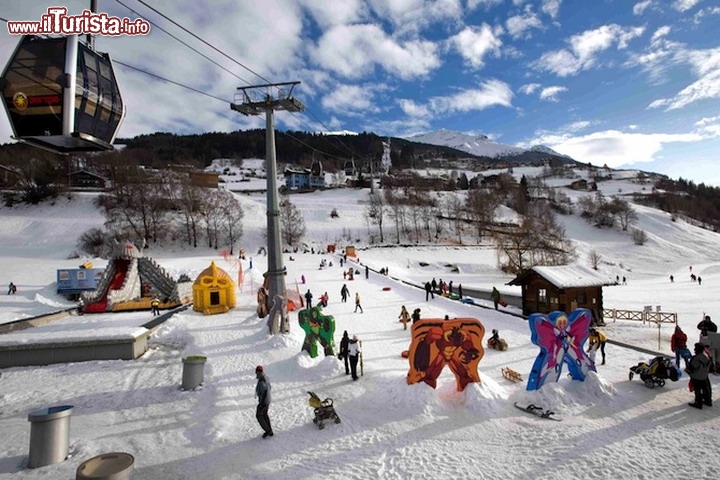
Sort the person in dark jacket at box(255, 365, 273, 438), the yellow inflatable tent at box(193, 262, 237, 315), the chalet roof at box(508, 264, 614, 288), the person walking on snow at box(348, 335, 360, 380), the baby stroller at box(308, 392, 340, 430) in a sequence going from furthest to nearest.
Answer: the chalet roof at box(508, 264, 614, 288) < the yellow inflatable tent at box(193, 262, 237, 315) < the person walking on snow at box(348, 335, 360, 380) < the baby stroller at box(308, 392, 340, 430) < the person in dark jacket at box(255, 365, 273, 438)

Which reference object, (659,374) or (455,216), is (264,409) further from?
(455,216)

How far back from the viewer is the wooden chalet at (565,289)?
21.8 m

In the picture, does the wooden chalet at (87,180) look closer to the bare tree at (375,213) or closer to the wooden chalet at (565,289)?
the bare tree at (375,213)

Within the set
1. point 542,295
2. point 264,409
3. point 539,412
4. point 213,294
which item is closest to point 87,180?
point 213,294

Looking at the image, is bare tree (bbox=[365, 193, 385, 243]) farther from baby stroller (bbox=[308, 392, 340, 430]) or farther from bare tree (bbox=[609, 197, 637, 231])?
baby stroller (bbox=[308, 392, 340, 430])

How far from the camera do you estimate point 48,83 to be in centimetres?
808

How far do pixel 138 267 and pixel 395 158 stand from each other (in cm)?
16055

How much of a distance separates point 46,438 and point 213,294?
47.9ft

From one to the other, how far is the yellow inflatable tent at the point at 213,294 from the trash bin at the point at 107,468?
15.1m

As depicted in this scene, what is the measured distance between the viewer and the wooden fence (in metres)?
20.3

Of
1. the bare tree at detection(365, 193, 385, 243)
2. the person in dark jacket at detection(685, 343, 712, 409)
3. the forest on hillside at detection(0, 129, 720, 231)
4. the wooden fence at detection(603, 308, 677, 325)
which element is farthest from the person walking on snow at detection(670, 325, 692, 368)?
the bare tree at detection(365, 193, 385, 243)

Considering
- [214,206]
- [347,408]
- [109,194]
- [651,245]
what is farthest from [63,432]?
[651,245]

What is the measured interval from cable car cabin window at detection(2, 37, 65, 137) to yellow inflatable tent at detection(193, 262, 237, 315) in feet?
44.0

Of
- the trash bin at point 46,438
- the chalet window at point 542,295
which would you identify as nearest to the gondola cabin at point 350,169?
the chalet window at point 542,295
